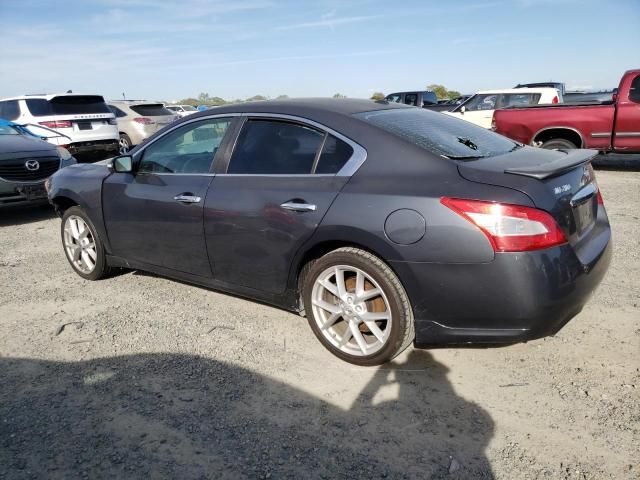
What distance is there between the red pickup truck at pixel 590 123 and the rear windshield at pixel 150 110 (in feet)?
36.5

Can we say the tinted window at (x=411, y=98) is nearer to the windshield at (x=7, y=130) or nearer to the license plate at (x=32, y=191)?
the windshield at (x=7, y=130)

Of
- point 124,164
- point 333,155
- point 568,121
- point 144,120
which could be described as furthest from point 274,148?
point 144,120

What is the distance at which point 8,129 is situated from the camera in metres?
8.60

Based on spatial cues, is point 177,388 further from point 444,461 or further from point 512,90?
point 512,90

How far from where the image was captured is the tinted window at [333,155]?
119 inches

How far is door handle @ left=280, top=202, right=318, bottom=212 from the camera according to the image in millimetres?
2994

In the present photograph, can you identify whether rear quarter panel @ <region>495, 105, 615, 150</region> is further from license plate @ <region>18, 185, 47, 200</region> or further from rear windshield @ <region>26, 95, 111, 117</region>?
rear windshield @ <region>26, 95, 111, 117</region>

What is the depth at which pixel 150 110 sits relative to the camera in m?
16.1

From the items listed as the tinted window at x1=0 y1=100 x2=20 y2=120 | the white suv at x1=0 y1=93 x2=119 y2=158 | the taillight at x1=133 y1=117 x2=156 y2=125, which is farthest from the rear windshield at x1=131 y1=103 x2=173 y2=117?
the tinted window at x1=0 y1=100 x2=20 y2=120

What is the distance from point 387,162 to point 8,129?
8.24 meters

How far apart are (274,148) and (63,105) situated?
9.54m

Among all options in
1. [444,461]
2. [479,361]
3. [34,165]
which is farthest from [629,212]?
[34,165]

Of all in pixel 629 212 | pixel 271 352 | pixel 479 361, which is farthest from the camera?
pixel 629 212

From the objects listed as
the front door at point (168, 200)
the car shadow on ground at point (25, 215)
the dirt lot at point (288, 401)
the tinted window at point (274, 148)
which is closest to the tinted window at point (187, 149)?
the front door at point (168, 200)
